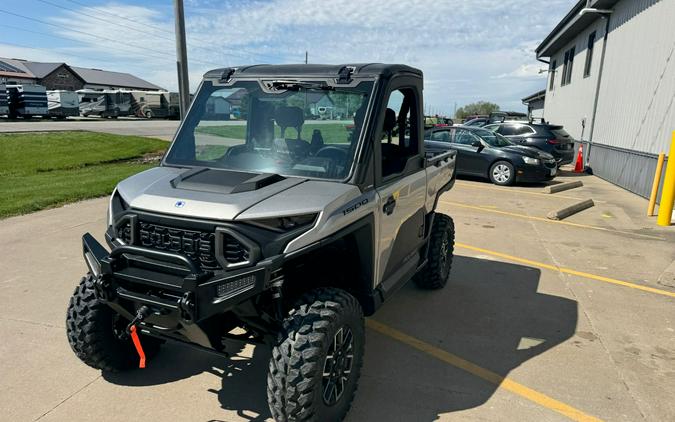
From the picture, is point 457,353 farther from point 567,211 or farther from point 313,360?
point 567,211

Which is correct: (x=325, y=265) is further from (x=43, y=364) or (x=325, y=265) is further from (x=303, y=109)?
(x=43, y=364)

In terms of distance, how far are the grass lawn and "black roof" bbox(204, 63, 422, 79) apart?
253 inches

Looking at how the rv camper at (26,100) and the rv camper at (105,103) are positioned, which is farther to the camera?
the rv camper at (105,103)

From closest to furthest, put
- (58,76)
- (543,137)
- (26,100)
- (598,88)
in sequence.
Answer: (543,137) → (598,88) → (26,100) → (58,76)

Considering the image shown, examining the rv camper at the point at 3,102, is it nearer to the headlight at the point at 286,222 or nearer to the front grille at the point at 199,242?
the front grille at the point at 199,242

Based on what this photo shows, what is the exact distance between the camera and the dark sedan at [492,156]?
13.2m

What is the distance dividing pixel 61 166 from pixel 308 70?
13.2m

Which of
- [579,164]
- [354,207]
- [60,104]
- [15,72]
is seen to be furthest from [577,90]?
[15,72]

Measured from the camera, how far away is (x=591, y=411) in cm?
321

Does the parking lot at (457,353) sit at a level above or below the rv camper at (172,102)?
below

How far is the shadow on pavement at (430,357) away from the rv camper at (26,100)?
134ft

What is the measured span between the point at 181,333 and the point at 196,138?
159 cm

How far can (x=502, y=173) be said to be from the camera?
13516 mm

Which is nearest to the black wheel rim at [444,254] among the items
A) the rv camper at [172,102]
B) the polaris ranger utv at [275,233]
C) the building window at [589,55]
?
the polaris ranger utv at [275,233]
